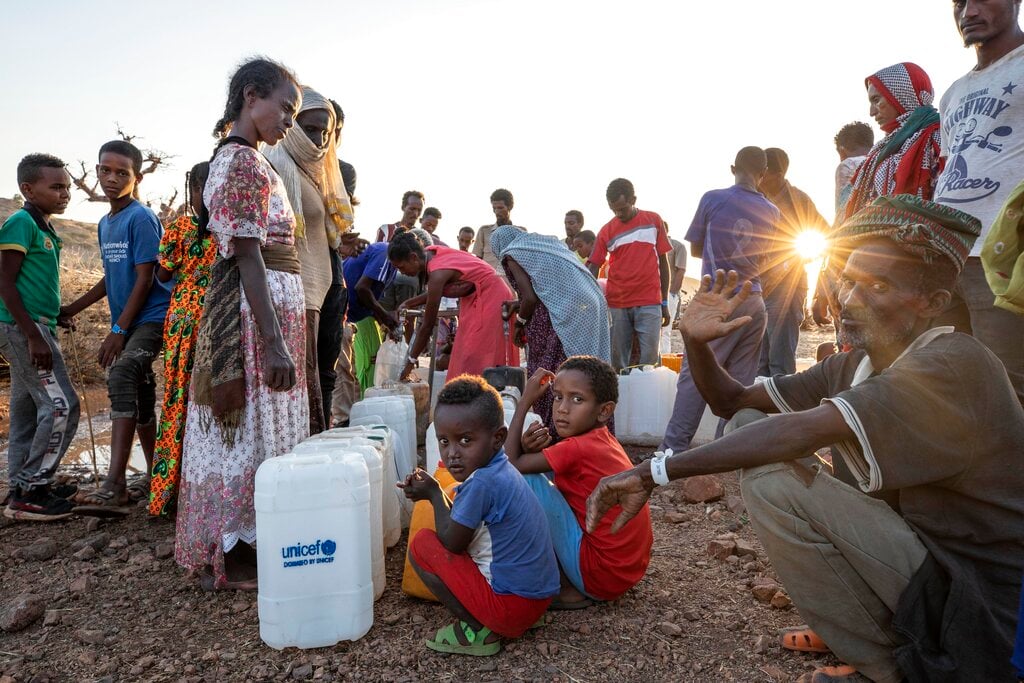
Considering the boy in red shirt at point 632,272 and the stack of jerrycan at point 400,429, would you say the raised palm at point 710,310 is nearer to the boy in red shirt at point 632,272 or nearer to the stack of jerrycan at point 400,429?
the stack of jerrycan at point 400,429

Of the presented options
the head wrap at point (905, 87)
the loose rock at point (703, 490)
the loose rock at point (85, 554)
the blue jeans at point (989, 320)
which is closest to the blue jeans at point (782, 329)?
the loose rock at point (703, 490)

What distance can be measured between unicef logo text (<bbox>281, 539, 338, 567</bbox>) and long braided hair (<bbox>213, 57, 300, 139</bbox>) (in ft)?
5.84

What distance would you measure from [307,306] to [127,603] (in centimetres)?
156

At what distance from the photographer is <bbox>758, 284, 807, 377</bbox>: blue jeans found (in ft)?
17.5

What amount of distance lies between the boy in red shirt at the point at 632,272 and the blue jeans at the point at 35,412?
13.7ft

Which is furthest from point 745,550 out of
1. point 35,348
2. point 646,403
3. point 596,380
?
point 35,348

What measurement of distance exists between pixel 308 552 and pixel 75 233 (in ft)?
112

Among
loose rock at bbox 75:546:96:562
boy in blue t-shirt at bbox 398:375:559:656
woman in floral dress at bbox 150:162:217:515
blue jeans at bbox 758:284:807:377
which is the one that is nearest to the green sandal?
boy in blue t-shirt at bbox 398:375:559:656

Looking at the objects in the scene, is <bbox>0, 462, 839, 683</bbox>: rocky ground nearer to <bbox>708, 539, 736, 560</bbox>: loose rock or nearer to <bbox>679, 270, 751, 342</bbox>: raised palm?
<bbox>708, 539, 736, 560</bbox>: loose rock

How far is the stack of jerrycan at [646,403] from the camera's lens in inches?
223

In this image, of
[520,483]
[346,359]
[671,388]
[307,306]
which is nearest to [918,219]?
[520,483]

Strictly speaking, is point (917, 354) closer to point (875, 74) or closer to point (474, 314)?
point (875, 74)

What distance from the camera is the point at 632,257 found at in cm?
614

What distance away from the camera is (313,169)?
12.1 ft
